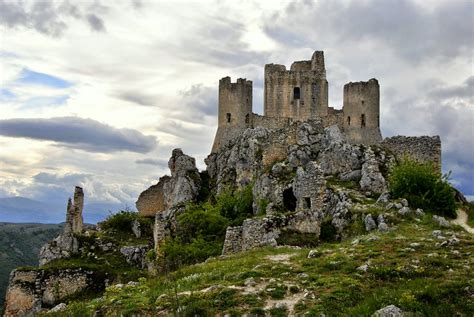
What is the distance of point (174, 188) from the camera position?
49.9 m

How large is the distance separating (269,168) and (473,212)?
13.6 m

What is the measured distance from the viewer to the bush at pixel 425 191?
27516mm

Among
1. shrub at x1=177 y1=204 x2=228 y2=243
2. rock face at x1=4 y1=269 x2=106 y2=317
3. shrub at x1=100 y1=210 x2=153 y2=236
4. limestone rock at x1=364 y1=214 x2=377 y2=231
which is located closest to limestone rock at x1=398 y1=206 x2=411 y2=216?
limestone rock at x1=364 y1=214 x2=377 y2=231

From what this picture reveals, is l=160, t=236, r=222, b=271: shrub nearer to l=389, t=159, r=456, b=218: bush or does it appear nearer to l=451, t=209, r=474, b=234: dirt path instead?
l=389, t=159, r=456, b=218: bush

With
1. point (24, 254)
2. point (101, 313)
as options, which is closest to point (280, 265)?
point (101, 313)

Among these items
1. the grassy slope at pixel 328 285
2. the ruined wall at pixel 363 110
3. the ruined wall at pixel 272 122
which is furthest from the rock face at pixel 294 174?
the ruined wall at pixel 363 110

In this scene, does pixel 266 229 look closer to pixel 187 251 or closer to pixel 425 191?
pixel 187 251

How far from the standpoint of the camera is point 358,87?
182 ft

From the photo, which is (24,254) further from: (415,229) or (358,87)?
(415,229)

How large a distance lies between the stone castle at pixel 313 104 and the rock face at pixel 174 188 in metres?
5.67

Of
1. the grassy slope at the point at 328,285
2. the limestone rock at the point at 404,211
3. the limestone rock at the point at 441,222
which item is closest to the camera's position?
the grassy slope at the point at 328,285

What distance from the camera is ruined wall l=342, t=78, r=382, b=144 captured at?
2169 inches

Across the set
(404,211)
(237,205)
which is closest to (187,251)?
(237,205)

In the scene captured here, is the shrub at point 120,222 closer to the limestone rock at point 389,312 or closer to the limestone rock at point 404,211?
the limestone rock at point 404,211
